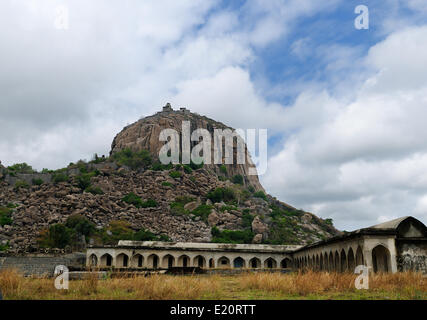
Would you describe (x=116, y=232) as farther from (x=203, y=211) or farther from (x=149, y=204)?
(x=203, y=211)

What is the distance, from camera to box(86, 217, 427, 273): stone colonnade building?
19.3 metres

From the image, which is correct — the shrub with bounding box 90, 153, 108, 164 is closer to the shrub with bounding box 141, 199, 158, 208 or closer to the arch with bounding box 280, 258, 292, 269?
the shrub with bounding box 141, 199, 158, 208

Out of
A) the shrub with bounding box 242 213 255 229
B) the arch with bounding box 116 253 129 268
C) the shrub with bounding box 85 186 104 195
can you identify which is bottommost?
the arch with bounding box 116 253 129 268

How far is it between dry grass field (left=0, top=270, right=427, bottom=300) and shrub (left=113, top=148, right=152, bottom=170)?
84.5 metres

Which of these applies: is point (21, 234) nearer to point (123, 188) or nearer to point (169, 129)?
point (123, 188)

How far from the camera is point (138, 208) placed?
2931 inches

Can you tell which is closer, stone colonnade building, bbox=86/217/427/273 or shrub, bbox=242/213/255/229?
stone colonnade building, bbox=86/217/427/273

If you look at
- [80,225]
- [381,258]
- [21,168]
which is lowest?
[381,258]

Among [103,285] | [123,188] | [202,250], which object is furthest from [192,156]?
[103,285]

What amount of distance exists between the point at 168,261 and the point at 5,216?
36.4 metres

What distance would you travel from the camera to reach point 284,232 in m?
71.0

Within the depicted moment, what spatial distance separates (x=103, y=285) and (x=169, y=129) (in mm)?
98544

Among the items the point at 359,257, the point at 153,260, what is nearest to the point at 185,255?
the point at 153,260

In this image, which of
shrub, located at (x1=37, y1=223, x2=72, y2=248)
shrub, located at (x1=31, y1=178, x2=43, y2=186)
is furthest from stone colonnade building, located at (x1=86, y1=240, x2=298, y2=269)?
shrub, located at (x1=31, y1=178, x2=43, y2=186)
